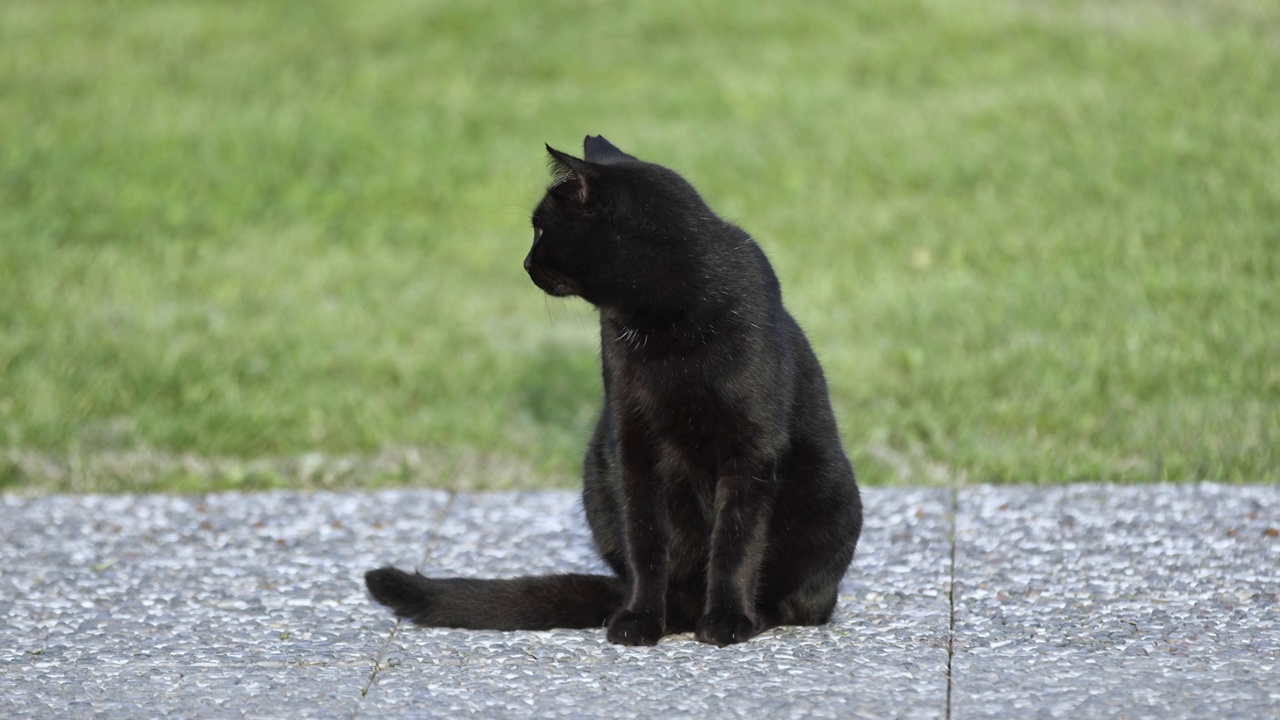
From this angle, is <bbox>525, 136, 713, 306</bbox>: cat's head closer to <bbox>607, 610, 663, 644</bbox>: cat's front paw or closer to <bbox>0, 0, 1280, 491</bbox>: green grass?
<bbox>607, 610, 663, 644</bbox>: cat's front paw

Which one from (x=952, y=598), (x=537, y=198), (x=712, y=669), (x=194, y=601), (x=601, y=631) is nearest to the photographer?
(x=712, y=669)

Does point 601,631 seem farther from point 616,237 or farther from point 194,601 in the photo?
point 194,601

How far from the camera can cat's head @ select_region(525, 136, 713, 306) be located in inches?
123

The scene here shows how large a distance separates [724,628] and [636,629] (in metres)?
0.22

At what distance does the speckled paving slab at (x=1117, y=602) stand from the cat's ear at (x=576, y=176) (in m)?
1.39

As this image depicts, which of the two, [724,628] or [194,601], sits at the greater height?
[724,628]

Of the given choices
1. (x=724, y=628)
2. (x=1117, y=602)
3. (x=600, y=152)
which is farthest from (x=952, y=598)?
(x=600, y=152)

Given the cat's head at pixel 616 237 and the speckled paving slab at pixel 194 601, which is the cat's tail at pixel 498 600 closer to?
the speckled paving slab at pixel 194 601

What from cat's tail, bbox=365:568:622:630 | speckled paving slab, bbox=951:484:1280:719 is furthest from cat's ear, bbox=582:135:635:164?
speckled paving slab, bbox=951:484:1280:719

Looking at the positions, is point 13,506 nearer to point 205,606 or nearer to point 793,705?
point 205,606


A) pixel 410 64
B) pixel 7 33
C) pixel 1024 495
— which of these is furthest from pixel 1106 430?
pixel 7 33

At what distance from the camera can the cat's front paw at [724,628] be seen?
3225 millimetres

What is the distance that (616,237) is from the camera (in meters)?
3.14

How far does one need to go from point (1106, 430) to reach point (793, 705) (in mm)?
2944
